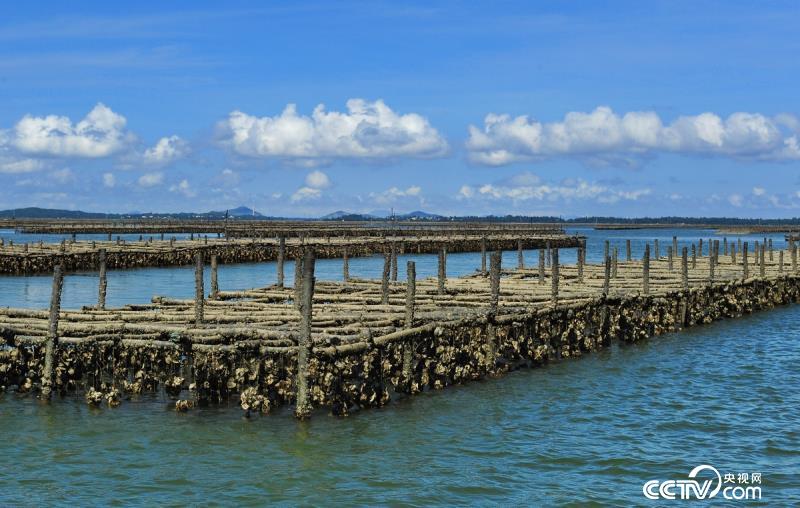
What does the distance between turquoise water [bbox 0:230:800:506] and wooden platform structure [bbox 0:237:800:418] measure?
575mm

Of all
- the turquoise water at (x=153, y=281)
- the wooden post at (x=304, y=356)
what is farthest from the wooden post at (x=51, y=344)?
the turquoise water at (x=153, y=281)

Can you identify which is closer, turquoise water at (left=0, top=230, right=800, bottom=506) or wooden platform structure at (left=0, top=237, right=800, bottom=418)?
turquoise water at (left=0, top=230, right=800, bottom=506)

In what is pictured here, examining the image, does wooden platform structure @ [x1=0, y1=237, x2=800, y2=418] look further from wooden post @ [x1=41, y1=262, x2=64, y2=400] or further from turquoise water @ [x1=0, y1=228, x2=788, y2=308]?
turquoise water @ [x1=0, y1=228, x2=788, y2=308]

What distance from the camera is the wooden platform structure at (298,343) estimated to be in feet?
61.2

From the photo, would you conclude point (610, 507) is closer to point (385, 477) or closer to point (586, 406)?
point (385, 477)

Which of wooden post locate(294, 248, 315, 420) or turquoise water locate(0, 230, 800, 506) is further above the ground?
wooden post locate(294, 248, 315, 420)

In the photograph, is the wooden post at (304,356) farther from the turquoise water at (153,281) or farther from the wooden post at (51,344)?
the turquoise water at (153,281)

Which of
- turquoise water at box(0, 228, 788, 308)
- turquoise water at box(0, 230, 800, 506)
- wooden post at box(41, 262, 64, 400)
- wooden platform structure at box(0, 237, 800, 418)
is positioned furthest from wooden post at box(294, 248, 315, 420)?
turquoise water at box(0, 228, 788, 308)

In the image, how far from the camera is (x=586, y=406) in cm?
2052

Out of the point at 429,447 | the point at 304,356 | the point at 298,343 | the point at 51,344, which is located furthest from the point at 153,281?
the point at 429,447

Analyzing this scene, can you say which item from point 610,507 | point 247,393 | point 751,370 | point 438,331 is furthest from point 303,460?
point 751,370

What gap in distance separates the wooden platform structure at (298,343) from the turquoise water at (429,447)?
575 millimetres

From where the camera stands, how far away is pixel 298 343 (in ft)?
60.8

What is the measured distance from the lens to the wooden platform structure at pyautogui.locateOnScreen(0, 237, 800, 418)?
734 inches
